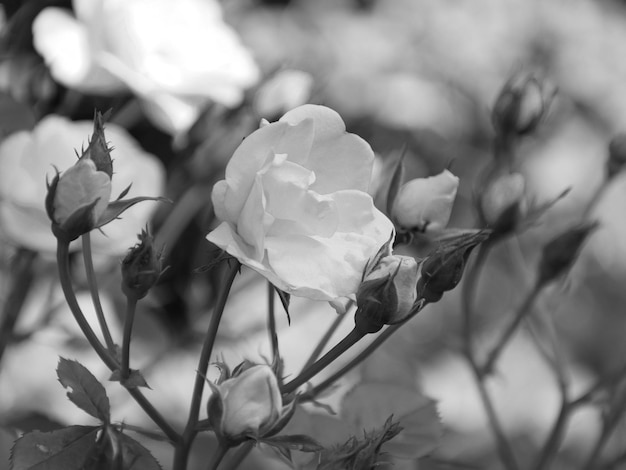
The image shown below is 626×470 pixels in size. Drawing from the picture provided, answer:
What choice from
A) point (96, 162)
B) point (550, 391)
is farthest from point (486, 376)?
point (550, 391)

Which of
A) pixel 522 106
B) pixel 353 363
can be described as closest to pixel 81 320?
pixel 353 363

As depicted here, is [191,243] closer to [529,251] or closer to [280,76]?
[529,251]

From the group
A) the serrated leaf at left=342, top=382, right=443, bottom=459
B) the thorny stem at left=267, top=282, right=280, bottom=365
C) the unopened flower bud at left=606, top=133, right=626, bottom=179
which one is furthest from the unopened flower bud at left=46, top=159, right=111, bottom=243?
the unopened flower bud at left=606, top=133, right=626, bottom=179

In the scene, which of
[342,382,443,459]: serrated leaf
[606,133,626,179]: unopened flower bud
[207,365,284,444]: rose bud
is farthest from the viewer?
[606,133,626,179]: unopened flower bud

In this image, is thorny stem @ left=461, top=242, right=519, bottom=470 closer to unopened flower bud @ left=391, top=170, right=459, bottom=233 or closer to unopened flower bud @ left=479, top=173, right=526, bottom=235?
unopened flower bud @ left=479, top=173, right=526, bottom=235

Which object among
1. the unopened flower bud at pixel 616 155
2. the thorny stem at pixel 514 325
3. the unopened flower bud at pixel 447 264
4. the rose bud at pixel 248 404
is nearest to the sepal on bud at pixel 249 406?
the rose bud at pixel 248 404

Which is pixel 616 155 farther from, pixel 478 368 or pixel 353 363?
pixel 353 363
